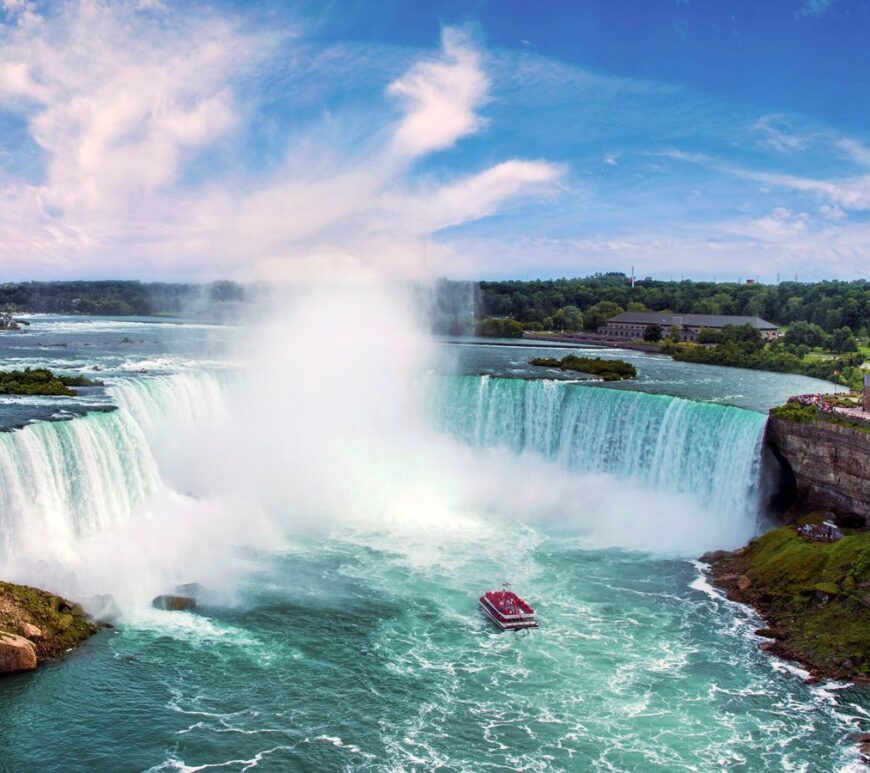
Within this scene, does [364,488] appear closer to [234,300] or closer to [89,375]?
[89,375]

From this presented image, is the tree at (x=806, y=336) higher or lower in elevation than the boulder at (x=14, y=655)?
higher

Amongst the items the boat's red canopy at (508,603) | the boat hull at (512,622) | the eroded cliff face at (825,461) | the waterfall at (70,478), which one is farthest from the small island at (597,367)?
the waterfall at (70,478)

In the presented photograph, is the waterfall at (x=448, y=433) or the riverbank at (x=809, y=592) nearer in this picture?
the riverbank at (x=809, y=592)

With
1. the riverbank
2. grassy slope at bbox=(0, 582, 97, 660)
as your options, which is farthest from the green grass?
grassy slope at bbox=(0, 582, 97, 660)

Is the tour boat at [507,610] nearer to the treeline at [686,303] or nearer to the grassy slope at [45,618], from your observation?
the grassy slope at [45,618]

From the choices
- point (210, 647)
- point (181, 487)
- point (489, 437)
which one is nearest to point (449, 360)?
point (489, 437)

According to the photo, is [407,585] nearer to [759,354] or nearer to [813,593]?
[813,593]
